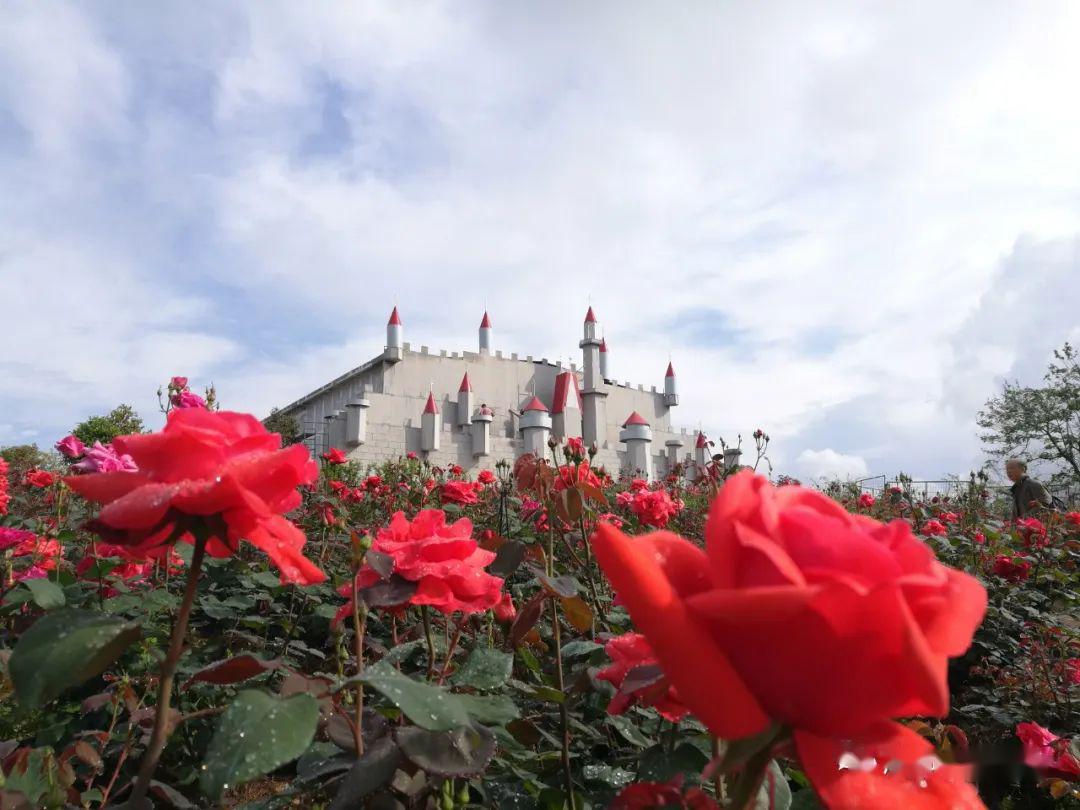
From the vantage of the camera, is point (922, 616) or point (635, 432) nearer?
point (922, 616)

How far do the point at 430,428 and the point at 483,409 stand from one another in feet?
6.32

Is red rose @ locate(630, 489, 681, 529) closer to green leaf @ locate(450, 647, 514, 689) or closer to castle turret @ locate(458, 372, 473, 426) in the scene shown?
green leaf @ locate(450, 647, 514, 689)

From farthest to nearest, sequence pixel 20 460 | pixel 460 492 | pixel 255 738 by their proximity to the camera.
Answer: pixel 20 460
pixel 460 492
pixel 255 738

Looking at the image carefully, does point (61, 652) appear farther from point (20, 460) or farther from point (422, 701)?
point (20, 460)

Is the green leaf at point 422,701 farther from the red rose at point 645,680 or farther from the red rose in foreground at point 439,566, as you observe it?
the red rose in foreground at point 439,566

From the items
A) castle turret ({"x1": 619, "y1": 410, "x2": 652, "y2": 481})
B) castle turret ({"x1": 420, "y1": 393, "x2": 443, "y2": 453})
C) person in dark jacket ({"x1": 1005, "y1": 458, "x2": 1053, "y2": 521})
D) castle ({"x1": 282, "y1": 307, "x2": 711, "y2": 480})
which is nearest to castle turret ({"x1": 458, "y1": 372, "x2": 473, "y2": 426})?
castle ({"x1": 282, "y1": 307, "x2": 711, "y2": 480})

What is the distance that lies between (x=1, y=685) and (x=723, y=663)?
125 cm

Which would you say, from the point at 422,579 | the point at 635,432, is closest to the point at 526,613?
the point at 422,579

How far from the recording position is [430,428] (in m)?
23.4

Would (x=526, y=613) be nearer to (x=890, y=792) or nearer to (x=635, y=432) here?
(x=890, y=792)

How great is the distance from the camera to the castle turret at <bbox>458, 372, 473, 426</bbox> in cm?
2456

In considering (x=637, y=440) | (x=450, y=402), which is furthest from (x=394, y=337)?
(x=637, y=440)

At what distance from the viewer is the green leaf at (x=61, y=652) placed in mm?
455

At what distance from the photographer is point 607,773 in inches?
36.4
